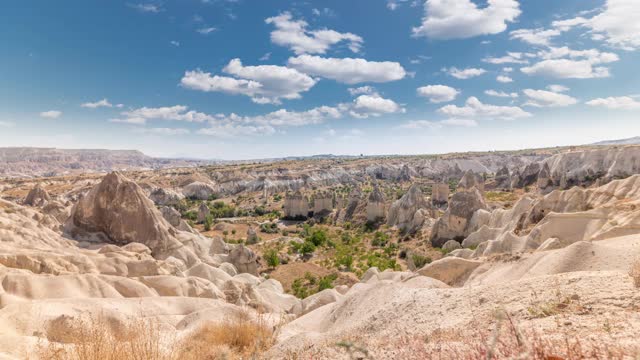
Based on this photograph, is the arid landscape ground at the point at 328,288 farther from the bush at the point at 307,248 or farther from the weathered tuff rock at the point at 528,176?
the weathered tuff rock at the point at 528,176

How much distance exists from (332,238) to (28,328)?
1682 inches

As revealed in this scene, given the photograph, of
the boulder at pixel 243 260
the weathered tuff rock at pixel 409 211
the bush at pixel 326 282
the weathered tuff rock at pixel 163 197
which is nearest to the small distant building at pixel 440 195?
the weathered tuff rock at pixel 409 211

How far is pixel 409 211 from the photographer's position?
49188mm

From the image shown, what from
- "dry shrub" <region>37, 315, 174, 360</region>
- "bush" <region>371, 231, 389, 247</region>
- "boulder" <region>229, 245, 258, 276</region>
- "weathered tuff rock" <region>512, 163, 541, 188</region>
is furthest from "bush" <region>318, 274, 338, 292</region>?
"weathered tuff rock" <region>512, 163, 541, 188</region>

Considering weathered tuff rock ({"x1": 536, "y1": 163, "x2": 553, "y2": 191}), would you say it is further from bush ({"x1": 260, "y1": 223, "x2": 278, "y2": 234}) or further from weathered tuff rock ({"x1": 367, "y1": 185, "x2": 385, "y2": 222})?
bush ({"x1": 260, "y1": 223, "x2": 278, "y2": 234})

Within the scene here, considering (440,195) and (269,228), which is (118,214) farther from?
(440,195)

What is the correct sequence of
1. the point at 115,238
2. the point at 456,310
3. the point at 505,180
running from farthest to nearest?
the point at 505,180 → the point at 115,238 → the point at 456,310

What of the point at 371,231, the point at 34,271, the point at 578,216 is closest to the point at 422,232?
the point at 371,231

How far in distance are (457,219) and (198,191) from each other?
73173mm

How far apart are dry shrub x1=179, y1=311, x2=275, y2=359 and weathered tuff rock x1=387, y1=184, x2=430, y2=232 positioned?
3973 cm

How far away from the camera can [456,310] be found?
7391 millimetres

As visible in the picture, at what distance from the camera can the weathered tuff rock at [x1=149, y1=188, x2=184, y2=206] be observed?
272 ft

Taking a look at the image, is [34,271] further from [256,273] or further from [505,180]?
[505,180]

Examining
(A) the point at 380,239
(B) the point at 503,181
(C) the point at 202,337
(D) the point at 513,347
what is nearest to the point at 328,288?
(C) the point at 202,337
